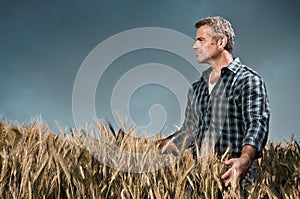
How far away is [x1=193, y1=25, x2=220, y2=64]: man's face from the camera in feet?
9.03

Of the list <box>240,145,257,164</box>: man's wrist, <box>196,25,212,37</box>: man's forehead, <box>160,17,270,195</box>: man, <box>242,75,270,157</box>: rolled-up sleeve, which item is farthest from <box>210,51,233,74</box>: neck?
<box>240,145,257,164</box>: man's wrist

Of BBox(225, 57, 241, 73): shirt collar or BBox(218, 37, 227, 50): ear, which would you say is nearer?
BBox(225, 57, 241, 73): shirt collar

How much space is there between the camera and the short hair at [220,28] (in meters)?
2.80

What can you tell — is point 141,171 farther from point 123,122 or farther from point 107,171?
point 123,122

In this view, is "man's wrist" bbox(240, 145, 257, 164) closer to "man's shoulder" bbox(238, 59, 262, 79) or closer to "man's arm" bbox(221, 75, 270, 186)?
"man's arm" bbox(221, 75, 270, 186)

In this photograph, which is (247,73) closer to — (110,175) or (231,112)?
A: (231,112)

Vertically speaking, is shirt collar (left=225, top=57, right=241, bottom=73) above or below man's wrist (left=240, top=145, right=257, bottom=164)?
above

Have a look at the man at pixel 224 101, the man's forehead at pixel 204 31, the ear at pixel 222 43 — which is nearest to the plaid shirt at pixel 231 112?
the man at pixel 224 101

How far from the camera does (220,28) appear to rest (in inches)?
111

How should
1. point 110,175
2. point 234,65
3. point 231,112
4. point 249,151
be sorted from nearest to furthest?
point 110,175 < point 249,151 < point 231,112 < point 234,65

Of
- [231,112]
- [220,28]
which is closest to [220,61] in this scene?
[220,28]

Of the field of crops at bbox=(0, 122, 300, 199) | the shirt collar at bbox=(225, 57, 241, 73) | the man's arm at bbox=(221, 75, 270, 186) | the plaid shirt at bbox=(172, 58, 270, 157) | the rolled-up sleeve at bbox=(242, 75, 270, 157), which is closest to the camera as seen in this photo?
the field of crops at bbox=(0, 122, 300, 199)

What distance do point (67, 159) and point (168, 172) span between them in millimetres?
483

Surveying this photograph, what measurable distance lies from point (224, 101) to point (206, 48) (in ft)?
1.25
